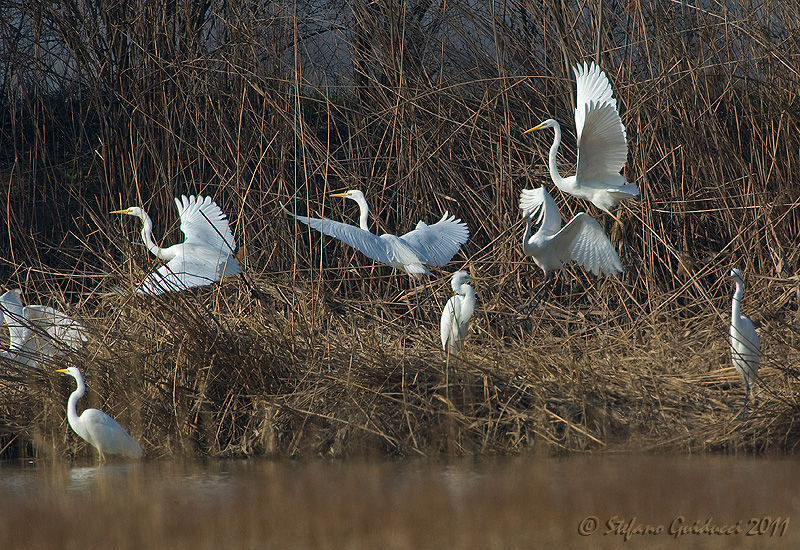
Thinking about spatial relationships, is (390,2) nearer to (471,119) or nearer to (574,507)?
(471,119)

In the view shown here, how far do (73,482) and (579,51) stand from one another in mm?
3793

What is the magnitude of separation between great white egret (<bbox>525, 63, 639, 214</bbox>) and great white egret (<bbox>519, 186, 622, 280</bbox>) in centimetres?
17

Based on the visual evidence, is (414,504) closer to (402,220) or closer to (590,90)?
(590,90)

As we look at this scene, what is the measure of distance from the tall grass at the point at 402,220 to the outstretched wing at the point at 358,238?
0.13m

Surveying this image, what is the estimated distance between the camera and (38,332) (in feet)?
13.4

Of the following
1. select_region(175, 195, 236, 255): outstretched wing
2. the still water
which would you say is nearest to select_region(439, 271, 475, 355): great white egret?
the still water

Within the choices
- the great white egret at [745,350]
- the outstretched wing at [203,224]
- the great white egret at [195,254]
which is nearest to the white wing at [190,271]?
the great white egret at [195,254]

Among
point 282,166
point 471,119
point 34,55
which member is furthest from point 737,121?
point 34,55

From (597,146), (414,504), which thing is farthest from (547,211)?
(414,504)

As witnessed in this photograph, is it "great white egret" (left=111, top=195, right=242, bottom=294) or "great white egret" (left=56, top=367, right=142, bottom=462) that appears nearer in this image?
"great white egret" (left=56, top=367, right=142, bottom=462)

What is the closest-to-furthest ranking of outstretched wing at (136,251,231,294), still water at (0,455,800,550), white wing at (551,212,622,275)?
still water at (0,455,800,550), outstretched wing at (136,251,231,294), white wing at (551,212,622,275)

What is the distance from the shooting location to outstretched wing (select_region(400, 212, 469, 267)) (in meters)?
5.19

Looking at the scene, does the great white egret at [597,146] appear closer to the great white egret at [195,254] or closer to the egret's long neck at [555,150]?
the egret's long neck at [555,150]

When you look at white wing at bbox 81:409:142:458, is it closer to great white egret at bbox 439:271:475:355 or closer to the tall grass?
the tall grass
